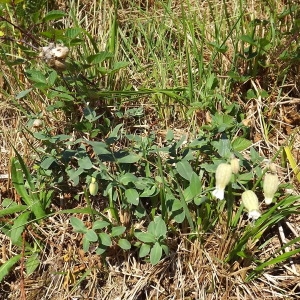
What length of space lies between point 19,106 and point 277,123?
3.31 ft

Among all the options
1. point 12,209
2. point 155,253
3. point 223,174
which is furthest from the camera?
point 12,209

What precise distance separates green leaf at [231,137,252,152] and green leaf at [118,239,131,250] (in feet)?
1.60

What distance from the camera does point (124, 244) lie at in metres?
1.53

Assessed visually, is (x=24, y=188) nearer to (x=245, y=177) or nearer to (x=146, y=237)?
(x=146, y=237)

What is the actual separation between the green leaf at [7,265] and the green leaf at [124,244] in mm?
373

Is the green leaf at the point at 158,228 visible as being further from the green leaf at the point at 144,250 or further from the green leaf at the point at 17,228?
the green leaf at the point at 17,228

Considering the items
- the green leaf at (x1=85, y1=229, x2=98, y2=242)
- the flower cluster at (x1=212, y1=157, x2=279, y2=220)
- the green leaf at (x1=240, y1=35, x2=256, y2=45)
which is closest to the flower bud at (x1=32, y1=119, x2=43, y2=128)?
the green leaf at (x1=85, y1=229, x2=98, y2=242)

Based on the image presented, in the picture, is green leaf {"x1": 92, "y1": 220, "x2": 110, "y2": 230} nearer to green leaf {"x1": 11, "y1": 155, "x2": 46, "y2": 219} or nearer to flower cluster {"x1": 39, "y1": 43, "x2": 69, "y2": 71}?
green leaf {"x1": 11, "y1": 155, "x2": 46, "y2": 219}

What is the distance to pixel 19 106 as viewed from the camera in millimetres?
1828

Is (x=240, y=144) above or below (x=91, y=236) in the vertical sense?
above

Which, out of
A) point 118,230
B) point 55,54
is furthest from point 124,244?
point 55,54

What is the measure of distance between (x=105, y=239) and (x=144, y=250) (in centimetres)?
13

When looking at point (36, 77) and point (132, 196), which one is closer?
point (132, 196)

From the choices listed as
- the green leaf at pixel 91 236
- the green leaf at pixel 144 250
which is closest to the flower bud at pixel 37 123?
the green leaf at pixel 91 236
